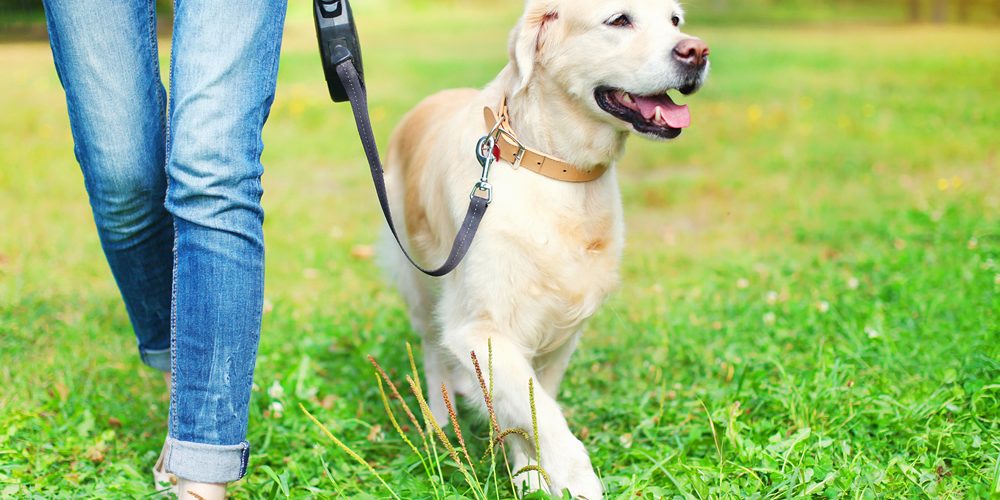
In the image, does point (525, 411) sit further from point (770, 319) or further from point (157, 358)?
point (770, 319)

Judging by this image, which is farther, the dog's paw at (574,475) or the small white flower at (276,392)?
the small white flower at (276,392)

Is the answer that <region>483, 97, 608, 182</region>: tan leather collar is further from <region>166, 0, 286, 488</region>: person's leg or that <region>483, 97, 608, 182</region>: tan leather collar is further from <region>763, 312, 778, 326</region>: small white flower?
<region>763, 312, 778, 326</region>: small white flower

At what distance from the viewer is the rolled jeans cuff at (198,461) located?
200cm

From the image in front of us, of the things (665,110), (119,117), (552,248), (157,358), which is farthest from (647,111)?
(157,358)

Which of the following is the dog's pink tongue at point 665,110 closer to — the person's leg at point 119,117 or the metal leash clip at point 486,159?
the metal leash clip at point 486,159

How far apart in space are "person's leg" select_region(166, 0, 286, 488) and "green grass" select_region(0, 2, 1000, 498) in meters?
0.37

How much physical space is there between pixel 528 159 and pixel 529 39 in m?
0.33

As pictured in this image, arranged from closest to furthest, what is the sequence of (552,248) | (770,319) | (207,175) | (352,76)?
(207,175) → (352,76) → (552,248) → (770,319)

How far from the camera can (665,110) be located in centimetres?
245

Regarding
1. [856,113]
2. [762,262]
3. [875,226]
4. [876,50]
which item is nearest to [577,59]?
[762,262]

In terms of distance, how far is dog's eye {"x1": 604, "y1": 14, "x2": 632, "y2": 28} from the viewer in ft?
8.16

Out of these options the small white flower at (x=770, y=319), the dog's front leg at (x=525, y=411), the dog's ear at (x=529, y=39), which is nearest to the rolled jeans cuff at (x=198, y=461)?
the dog's front leg at (x=525, y=411)

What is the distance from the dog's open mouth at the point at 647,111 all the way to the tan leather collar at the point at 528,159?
0.61 ft

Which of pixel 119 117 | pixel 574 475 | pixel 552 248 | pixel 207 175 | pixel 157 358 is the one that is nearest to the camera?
pixel 207 175
